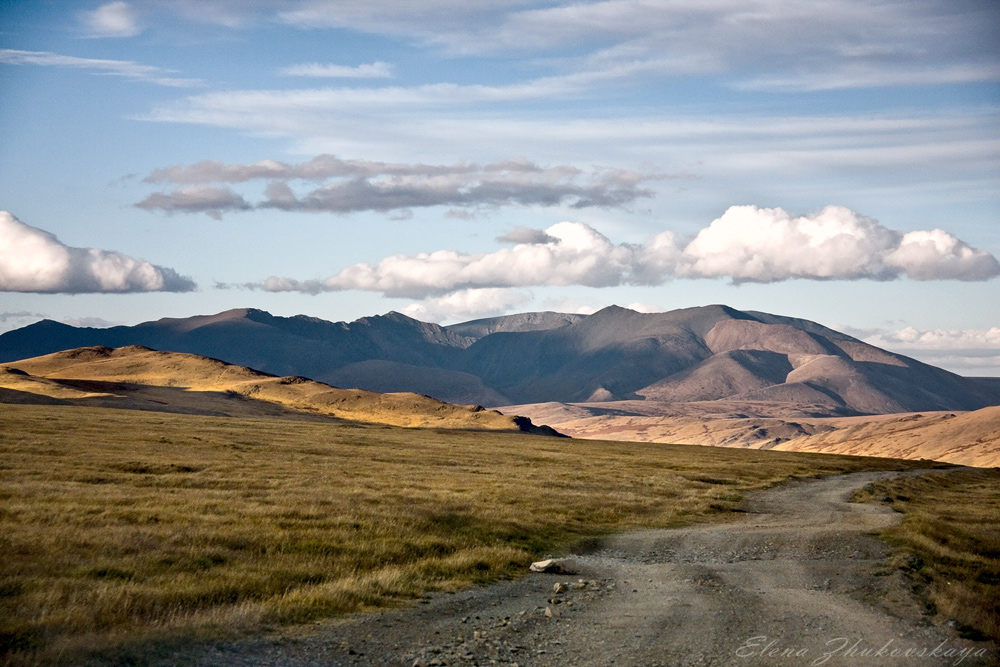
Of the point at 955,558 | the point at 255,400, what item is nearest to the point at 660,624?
the point at 955,558

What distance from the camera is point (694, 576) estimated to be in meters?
22.2

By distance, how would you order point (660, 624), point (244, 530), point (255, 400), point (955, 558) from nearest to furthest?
point (660, 624) < point (244, 530) < point (955, 558) < point (255, 400)

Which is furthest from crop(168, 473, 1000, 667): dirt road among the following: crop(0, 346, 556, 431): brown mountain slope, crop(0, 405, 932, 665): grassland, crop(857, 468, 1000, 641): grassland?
crop(0, 346, 556, 431): brown mountain slope

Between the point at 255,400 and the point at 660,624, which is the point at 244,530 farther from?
the point at 255,400

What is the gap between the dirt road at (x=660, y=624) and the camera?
1456cm

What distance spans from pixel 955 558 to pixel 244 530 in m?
21.8

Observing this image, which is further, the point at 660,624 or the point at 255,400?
the point at 255,400

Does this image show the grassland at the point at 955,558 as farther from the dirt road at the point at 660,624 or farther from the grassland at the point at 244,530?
the grassland at the point at 244,530

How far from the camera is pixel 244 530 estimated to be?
24.0 metres

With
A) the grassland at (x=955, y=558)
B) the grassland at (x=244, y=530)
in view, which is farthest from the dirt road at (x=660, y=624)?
the grassland at (x=244, y=530)

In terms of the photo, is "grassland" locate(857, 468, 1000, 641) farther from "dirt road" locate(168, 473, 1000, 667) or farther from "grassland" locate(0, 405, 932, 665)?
"grassland" locate(0, 405, 932, 665)

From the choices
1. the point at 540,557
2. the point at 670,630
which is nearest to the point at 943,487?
the point at 540,557

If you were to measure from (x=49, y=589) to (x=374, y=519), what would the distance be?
1324cm

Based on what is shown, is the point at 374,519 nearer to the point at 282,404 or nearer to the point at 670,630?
the point at 670,630
